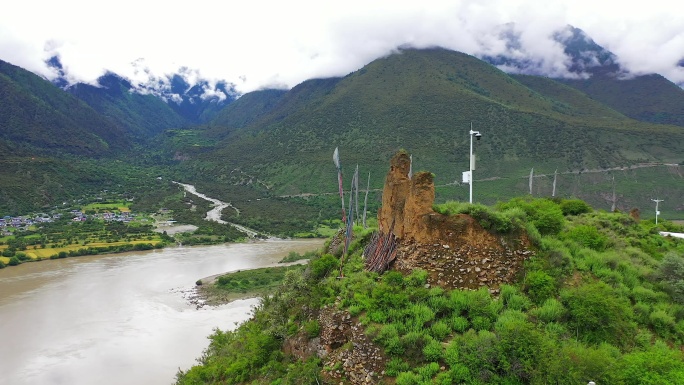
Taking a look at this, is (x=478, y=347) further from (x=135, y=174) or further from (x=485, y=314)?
(x=135, y=174)

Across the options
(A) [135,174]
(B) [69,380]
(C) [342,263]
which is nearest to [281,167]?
(A) [135,174]

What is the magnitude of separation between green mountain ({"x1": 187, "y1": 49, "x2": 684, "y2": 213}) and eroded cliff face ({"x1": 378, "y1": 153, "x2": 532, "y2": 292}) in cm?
6953

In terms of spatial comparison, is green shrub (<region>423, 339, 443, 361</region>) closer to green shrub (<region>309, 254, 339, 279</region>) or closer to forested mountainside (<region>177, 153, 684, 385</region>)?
forested mountainside (<region>177, 153, 684, 385</region>)

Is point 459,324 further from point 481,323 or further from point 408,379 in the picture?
point 408,379

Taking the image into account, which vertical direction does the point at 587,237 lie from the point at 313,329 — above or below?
above

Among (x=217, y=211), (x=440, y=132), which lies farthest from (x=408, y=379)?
(x=440, y=132)

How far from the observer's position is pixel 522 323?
9039 millimetres

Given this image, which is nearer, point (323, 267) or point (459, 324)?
point (459, 324)

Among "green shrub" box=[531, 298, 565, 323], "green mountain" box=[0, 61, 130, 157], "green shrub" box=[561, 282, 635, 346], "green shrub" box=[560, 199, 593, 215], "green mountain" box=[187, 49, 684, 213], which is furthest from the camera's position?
"green mountain" box=[0, 61, 130, 157]

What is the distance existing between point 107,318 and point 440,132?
3380 inches

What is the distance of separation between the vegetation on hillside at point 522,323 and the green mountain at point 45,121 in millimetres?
141422

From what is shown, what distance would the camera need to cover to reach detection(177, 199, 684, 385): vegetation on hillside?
8.58m

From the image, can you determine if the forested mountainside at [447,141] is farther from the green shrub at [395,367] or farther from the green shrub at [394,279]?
the green shrub at [395,367]

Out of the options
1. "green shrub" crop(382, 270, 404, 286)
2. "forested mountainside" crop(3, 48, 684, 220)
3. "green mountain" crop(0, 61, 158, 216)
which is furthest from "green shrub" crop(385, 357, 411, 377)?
"green mountain" crop(0, 61, 158, 216)
